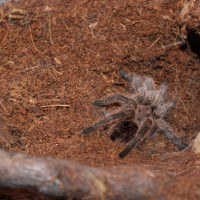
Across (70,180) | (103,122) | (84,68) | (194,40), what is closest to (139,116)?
(103,122)

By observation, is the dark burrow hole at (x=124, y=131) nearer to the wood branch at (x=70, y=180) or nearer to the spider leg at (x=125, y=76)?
the spider leg at (x=125, y=76)

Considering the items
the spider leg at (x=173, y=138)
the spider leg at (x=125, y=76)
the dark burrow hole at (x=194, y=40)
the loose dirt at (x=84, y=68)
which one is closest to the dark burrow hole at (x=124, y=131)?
the loose dirt at (x=84, y=68)

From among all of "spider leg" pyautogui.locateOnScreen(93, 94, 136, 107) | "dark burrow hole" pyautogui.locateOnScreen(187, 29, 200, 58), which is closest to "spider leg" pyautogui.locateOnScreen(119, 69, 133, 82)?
"spider leg" pyautogui.locateOnScreen(93, 94, 136, 107)

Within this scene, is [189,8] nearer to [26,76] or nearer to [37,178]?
[26,76]

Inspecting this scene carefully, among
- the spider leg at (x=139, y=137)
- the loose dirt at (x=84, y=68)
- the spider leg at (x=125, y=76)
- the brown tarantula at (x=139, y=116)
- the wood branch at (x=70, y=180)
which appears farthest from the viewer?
the spider leg at (x=125, y=76)

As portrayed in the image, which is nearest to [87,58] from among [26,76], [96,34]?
[96,34]

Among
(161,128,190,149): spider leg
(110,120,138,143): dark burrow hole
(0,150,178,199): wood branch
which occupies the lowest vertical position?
(161,128,190,149): spider leg

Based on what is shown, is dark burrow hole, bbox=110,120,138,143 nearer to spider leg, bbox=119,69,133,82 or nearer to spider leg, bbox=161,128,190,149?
spider leg, bbox=161,128,190,149
